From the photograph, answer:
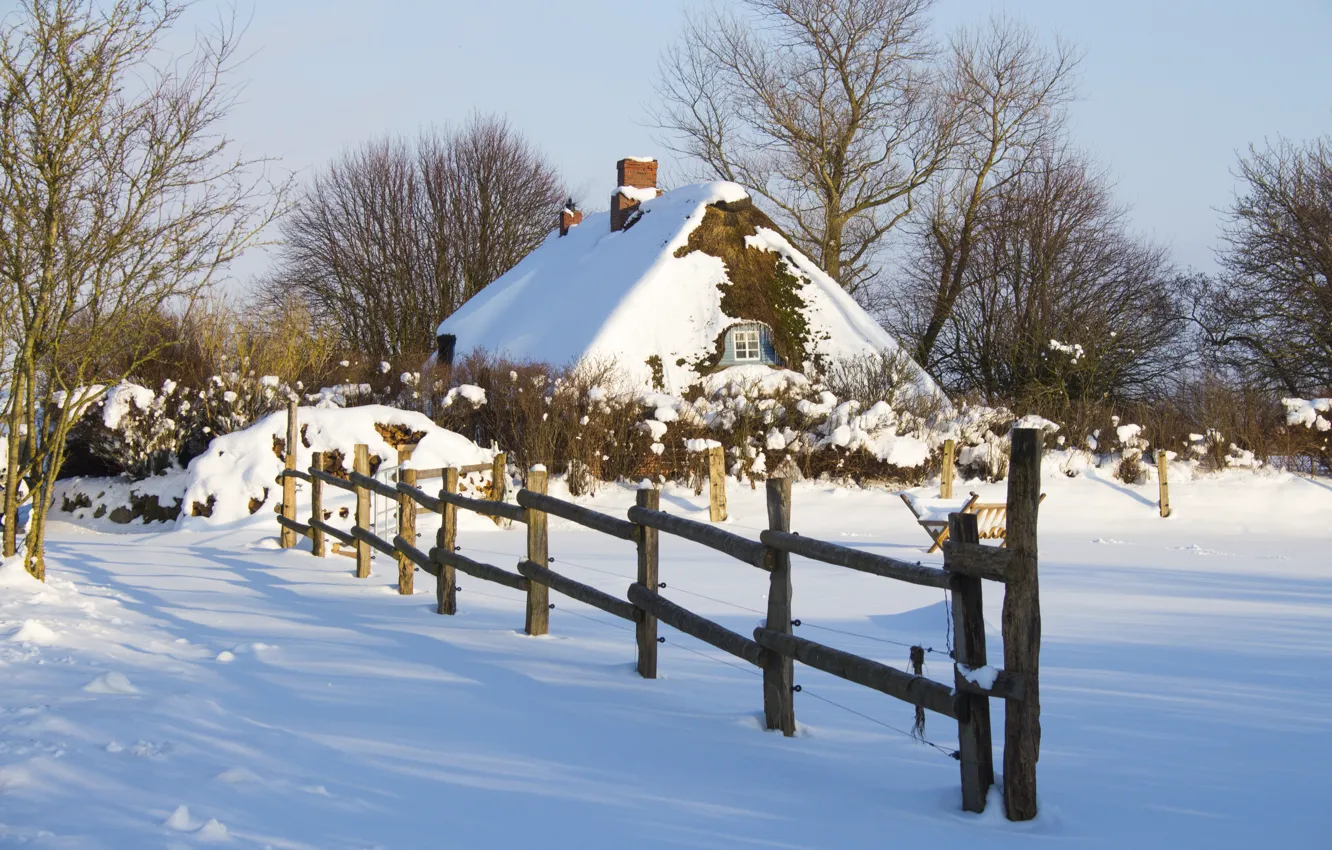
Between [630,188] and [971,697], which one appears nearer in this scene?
[971,697]

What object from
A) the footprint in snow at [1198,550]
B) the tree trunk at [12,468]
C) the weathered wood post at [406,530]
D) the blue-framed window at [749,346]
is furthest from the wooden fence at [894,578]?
the blue-framed window at [749,346]

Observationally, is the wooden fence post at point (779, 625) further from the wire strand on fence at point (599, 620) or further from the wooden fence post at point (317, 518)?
the wooden fence post at point (317, 518)

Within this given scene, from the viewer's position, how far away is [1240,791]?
4602 mm

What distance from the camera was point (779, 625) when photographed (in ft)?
17.5

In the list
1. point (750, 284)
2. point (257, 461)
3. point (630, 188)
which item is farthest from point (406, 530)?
point (630, 188)

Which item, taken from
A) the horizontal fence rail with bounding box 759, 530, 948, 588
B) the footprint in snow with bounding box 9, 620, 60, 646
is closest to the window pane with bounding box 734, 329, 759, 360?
the footprint in snow with bounding box 9, 620, 60, 646

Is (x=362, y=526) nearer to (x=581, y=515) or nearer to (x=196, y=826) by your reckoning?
(x=581, y=515)

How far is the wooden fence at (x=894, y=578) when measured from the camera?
4.09 metres

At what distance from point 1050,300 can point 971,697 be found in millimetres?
29548

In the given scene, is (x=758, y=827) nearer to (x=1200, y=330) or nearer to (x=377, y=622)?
(x=377, y=622)

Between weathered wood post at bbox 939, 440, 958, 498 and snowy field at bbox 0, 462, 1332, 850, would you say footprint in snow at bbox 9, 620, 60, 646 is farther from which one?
weathered wood post at bbox 939, 440, 958, 498

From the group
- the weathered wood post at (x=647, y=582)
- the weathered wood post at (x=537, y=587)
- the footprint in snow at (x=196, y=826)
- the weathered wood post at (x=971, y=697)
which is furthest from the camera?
the weathered wood post at (x=537, y=587)

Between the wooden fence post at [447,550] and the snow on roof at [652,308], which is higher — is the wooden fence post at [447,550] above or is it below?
below

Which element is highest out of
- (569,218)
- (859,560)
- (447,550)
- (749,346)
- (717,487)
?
(569,218)
